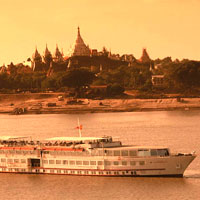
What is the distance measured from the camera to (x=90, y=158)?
57.7 metres

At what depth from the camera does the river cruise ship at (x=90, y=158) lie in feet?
182

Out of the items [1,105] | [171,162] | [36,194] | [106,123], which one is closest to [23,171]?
[36,194]

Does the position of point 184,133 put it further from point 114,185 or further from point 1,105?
point 1,105

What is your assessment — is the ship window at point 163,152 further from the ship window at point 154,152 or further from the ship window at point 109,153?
the ship window at point 109,153

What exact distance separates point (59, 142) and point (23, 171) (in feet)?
10.6

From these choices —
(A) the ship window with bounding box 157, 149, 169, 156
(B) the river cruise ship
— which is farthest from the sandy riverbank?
(A) the ship window with bounding box 157, 149, 169, 156

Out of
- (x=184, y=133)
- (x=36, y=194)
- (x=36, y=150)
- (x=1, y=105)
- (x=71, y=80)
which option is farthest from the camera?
(x=71, y=80)

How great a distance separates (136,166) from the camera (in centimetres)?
5603

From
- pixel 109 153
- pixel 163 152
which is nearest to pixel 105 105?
pixel 109 153

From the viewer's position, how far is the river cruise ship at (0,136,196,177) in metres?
55.4

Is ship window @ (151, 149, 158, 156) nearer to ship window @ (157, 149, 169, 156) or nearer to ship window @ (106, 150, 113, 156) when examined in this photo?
ship window @ (157, 149, 169, 156)

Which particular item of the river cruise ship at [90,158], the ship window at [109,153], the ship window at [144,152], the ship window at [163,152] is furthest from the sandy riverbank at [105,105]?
the ship window at [144,152]

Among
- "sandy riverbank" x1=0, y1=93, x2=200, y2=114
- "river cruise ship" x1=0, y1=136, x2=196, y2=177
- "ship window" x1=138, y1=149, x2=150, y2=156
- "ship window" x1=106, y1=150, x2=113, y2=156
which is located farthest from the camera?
"sandy riverbank" x1=0, y1=93, x2=200, y2=114

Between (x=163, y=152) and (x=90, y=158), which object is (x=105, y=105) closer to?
(x=90, y=158)
